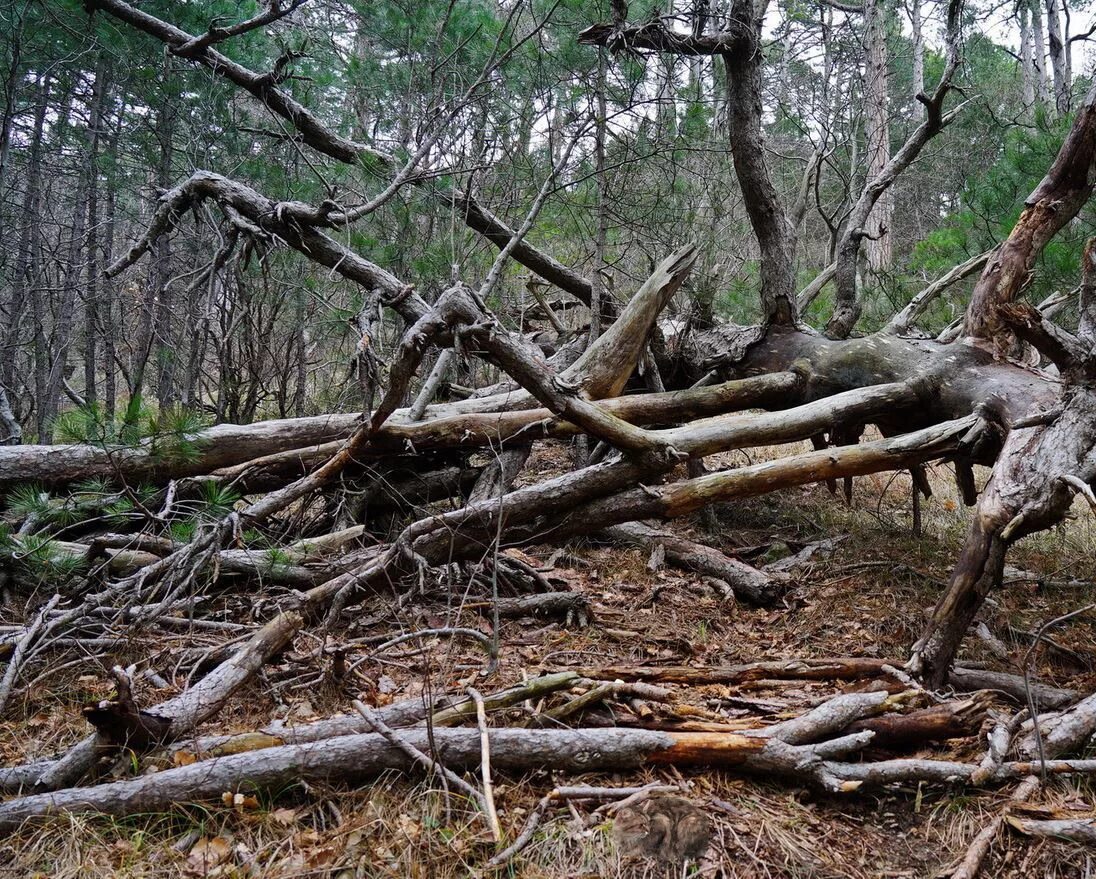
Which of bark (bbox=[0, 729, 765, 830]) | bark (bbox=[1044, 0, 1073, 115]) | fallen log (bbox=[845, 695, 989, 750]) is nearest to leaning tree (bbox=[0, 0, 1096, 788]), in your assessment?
bark (bbox=[0, 729, 765, 830])

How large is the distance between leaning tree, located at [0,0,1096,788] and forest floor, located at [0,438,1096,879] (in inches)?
10.2

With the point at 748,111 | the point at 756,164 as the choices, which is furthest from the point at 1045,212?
the point at 748,111

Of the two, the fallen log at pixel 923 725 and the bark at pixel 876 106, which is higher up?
the bark at pixel 876 106

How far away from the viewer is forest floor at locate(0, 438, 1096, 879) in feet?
7.29

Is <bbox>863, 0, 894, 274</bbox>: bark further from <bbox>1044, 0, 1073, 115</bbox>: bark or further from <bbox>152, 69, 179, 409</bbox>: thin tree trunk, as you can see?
<bbox>152, 69, 179, 409</bbox>: thin tree trunk

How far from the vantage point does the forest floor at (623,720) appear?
222cm

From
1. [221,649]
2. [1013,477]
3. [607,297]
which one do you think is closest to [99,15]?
[607,297]

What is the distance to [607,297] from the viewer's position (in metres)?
6.91

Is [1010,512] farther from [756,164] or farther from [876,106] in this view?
[876,106]

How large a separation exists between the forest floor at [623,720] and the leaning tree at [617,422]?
26 cm

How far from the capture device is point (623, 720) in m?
2.88

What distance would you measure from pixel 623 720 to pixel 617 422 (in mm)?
2210

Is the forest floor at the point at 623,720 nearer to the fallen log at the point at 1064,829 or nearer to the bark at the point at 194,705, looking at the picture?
the fallen log at the point at 1064,829

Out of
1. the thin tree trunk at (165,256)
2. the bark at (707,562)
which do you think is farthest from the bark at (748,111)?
the thin tree trunk at (165,256)
